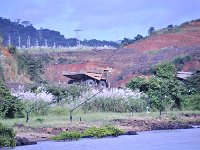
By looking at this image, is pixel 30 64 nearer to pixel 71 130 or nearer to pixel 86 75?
pixel 86 75

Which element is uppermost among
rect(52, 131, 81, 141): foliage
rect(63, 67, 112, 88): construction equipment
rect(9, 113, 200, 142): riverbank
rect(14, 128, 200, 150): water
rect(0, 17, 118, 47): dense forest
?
rect(0, 17, 118, 47): dense forest

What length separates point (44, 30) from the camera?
7131 inches

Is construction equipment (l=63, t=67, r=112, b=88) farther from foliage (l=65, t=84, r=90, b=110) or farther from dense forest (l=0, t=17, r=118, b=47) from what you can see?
dense forest (l=0, t=17, r=118, b=47)

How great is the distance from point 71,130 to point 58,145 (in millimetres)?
4239

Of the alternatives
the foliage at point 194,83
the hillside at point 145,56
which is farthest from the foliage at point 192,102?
the hillside at point 145,56

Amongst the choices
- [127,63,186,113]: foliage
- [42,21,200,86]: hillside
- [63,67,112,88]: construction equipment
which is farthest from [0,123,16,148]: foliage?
[42,21,200,86]: hillside

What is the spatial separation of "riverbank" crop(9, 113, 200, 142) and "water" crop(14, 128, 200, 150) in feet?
5.64

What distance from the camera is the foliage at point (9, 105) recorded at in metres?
39.0

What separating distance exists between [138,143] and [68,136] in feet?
13.0

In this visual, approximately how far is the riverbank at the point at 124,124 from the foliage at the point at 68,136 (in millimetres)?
600

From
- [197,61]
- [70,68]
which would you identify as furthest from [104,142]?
[70,68]

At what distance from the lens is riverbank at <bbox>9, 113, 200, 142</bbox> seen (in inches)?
1299

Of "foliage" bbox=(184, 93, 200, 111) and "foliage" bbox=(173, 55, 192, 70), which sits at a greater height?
"foliage" bbox=(173, 55, 192, 70)

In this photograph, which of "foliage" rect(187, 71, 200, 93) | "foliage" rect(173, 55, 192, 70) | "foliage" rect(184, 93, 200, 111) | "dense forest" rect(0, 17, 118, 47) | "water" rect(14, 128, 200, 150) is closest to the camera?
"water" rect(14, 128, 200, 150)
